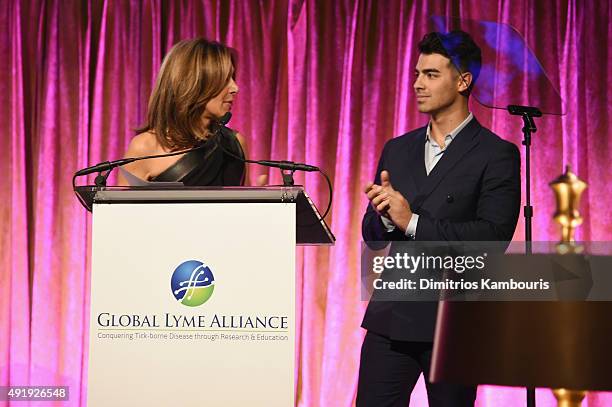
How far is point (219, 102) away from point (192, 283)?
1073mm

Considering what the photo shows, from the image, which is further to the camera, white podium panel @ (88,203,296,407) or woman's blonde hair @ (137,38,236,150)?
woman's blonde hair @ (137,38,236,150)

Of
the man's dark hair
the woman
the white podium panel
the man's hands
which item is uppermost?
the man's dark hair

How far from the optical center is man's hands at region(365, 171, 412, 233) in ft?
6.77

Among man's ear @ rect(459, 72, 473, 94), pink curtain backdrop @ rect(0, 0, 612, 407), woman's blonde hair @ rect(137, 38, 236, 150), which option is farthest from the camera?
pink curtain backdrop @ rect(0, 0, 612, 407)

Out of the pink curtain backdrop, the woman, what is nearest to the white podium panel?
the woman

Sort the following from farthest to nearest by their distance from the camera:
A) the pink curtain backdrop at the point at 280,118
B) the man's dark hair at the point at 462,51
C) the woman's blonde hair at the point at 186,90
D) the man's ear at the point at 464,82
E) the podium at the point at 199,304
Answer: the pink curtain backdrop at the point at 280,118
the woman's blonde hair at the point at 186,90
the man's ear at the point at 464,82
the man's dark hair at the point at 462,51
the podium at the point at 199,304

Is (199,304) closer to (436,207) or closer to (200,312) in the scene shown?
(200,312)

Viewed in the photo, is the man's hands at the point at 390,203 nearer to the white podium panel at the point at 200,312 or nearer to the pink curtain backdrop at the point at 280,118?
the white podium panel at the point at 200,312

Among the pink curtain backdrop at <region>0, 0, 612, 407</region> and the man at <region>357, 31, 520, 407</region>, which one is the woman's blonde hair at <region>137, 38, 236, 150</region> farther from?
the pink curtain backdrop at <region>0, 0, 612, 407</region>

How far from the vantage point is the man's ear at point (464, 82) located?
2350 mm

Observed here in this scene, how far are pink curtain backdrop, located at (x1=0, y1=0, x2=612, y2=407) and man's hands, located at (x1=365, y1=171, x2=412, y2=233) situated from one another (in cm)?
174

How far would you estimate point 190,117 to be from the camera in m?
2.49

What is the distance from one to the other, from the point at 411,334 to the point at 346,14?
223cm

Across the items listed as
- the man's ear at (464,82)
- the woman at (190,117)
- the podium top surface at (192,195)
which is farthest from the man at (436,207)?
the woman at (190,117)
